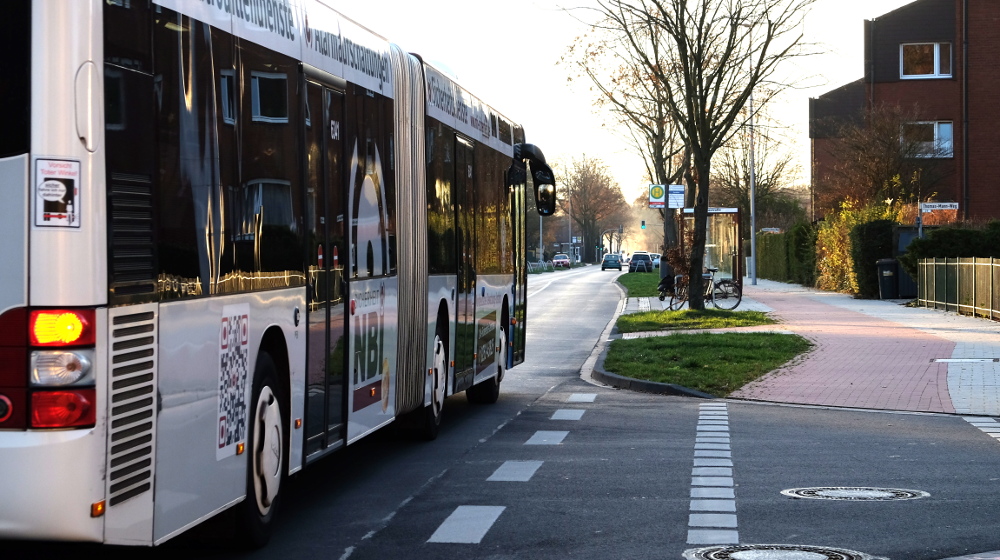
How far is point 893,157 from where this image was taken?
51.5 m

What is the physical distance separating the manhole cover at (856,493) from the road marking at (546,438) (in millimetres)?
3162

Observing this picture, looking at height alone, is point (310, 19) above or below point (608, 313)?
above

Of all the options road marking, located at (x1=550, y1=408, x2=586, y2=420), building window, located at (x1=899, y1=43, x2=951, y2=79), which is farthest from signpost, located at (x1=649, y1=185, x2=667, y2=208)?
road marking, located at (x1=550, y1=408, x2=586, y2=420)

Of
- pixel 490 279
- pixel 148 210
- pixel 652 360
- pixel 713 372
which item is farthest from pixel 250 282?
pixel 652 360

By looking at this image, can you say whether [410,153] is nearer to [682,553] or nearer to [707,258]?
[682,553]

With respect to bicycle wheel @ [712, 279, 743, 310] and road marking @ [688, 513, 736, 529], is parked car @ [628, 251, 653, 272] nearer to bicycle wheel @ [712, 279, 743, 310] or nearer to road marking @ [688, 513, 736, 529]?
bicycle wheel @ [712, 279, 743, 310]

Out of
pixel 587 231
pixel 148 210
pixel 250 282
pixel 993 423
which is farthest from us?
pixel 587 231

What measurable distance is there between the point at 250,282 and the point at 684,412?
8.75 meters

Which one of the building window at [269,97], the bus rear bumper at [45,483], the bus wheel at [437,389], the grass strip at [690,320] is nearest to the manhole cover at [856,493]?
the bus wheel at [437,389]

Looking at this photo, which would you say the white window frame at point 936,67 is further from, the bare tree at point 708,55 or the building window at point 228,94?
the building window at point 228,94

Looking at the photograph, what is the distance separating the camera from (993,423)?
13484 mm

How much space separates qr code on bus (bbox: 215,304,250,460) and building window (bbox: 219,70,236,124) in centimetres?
87

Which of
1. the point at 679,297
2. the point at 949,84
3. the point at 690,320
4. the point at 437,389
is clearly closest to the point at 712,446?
the point at 437,389

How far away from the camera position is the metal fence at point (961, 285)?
28094 mm
